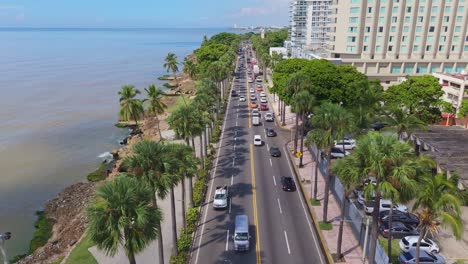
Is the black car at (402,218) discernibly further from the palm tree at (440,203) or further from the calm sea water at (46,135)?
the calm sea water at (46,135)

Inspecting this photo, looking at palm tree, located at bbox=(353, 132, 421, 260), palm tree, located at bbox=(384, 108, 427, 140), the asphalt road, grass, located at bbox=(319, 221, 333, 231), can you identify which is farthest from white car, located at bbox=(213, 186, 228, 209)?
palm tree, located at bbox=(384, 108, 427, 140)

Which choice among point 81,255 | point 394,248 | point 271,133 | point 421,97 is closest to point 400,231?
point 394,248

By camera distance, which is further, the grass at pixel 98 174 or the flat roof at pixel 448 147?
the grass at pixel 98 174

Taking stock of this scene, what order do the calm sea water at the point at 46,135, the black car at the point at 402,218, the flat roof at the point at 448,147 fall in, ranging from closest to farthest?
the black car at the point at 402,218 < the flat roof at the point at 448,147 < the calm sea water at the point at 46,135

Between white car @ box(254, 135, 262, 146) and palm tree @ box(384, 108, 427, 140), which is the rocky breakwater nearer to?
white car @ box(254, 135, 262, 146)

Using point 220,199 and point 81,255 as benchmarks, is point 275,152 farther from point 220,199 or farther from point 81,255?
point 81,255

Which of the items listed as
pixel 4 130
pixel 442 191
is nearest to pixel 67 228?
pixel 442 191

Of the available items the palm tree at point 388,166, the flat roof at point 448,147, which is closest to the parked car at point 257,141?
the flat roof at point 448,147
